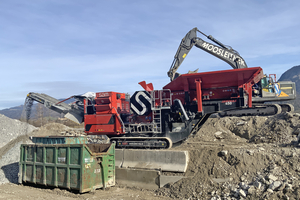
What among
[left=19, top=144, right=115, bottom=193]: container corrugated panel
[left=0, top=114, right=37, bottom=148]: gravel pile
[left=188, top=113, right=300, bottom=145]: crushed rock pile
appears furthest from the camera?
[left=0, top=114, right=37, bottom=148]: gravel pile

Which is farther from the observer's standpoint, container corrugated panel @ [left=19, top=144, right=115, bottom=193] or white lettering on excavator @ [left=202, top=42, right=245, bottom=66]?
white lettering on excavator @ [left=202, top=42, right=245, bottom=66]

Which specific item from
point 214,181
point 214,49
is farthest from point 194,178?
point 214,49

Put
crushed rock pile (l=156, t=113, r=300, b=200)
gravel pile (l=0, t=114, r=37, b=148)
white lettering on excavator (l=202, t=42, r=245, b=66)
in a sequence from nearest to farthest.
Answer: crushed rock pile (l=156, t=113, r=300, b=200) → white lettering on excavator (l=202, t=42, r=245, b=66) → gravel pile (l=0, t=114, r=37, b=148)

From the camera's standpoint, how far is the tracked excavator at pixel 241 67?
1499 centimetres

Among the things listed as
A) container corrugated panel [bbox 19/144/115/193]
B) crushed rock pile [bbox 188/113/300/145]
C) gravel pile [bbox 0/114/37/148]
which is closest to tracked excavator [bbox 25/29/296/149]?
container corrugated panel [bbox 19/144/115/193]

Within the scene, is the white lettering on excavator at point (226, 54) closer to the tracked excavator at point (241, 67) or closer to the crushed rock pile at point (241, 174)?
the tracked excavator at point (241, 67)

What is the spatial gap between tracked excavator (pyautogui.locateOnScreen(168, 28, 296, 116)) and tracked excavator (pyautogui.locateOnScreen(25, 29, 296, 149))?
498 cm

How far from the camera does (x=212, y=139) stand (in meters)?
13.9

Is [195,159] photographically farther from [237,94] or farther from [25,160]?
[25,160]

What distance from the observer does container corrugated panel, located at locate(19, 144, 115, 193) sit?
8.45m

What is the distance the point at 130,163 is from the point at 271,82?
→ 1041cm

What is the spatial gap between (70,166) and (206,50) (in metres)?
10.3

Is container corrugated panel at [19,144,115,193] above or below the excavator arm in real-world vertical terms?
below

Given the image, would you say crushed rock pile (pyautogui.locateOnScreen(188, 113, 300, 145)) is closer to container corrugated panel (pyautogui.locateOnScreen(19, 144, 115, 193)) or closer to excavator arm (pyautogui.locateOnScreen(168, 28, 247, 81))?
excavator arm (pyautogui.locateOnScreen(168, 28, 247, 81))
